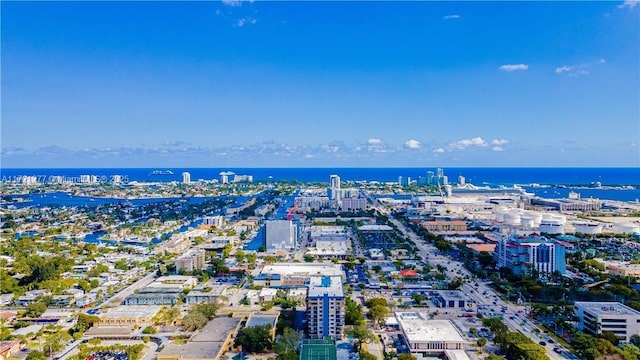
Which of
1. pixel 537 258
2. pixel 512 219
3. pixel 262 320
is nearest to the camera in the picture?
pixel 262 320

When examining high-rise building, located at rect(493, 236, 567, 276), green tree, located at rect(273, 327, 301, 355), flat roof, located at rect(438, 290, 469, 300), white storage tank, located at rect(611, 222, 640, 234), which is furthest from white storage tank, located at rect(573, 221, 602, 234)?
green tree, located at rect(273, 327, 301, 355)

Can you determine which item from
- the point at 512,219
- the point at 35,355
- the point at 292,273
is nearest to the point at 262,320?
the point at 35,355

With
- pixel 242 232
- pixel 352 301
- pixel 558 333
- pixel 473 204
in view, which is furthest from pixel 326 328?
pixel 473 204

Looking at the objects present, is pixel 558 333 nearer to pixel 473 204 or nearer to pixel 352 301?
pixel 352 301

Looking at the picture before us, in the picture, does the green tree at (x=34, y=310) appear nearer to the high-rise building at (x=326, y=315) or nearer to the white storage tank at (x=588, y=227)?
the high-rise building at (x=326, y=315)

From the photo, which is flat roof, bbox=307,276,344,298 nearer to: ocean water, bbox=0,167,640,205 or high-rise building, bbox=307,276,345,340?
high-rise building, bbox=307,276,345,340

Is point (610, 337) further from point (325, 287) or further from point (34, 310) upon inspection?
point (34, 310)
